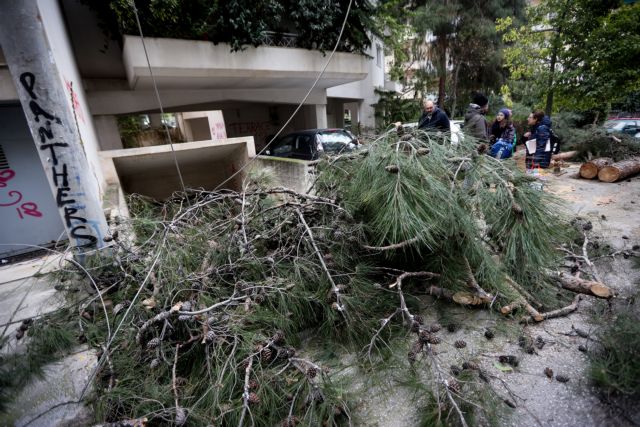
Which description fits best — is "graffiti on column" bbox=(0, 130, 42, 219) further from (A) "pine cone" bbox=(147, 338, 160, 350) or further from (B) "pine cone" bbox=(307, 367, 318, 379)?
(B) "pine cone" bbox=(307, 367, 318, 379)

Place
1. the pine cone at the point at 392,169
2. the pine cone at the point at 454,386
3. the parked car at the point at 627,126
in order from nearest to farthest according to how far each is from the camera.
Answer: the pine cone at the point at 454,386 < the pine cone at the point at 392,169 < the parked car at the point at 627,126

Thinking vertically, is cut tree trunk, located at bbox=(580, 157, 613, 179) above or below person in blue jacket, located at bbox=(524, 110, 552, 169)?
below

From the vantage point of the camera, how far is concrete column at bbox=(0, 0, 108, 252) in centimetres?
207

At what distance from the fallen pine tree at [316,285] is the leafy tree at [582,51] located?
6.03 meters

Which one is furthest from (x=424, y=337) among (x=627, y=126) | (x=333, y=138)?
(x=627, y=126)

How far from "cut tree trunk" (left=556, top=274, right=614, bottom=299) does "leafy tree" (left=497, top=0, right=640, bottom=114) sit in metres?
5.93

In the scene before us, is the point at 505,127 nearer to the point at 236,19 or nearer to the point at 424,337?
the point at 424,337

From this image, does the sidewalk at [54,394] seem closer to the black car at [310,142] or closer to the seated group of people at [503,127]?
the seated group of people at [503,127]

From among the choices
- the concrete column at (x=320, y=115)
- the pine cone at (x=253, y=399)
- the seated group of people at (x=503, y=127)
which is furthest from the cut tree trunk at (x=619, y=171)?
the concrete column at (x=320, y=115)

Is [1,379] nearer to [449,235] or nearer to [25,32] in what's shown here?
[25,32]

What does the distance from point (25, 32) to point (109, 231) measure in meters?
1.56

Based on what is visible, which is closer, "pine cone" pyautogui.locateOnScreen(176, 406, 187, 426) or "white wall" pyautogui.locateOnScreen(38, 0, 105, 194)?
"pine cone" pyautogui.locateOnScreen(176, 406, 187, 426)

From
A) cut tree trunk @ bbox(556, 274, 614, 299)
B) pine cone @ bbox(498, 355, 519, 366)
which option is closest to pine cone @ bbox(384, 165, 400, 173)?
pine cone @ bbox(498, 355, 519, 366)

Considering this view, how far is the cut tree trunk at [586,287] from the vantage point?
1957 millimetres
